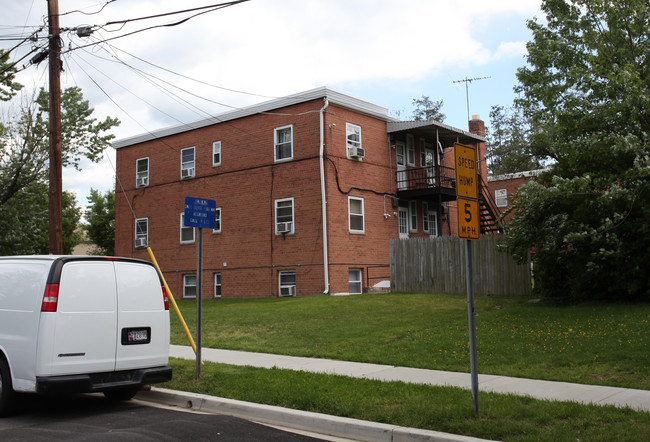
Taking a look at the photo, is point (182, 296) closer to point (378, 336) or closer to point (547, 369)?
point (378, 336)

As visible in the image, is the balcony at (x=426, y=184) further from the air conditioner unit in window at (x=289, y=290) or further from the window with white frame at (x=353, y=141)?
the air conditioner unit in window at (x=289, y=290)

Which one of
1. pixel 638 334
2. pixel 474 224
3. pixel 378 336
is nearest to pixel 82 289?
pixel 474 224

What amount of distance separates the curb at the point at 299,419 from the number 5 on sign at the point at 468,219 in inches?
80.1

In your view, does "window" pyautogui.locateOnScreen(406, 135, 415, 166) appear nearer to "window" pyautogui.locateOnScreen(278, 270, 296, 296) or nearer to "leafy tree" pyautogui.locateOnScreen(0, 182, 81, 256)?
"window" pyautogui.locateOnScreen(278, 270, 296, 296)

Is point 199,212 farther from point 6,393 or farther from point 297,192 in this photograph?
point 297,192

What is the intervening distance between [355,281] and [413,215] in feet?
17.3

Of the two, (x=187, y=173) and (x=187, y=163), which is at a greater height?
(x=187, y=163)

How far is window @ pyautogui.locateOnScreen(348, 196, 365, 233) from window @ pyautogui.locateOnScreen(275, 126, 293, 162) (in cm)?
307

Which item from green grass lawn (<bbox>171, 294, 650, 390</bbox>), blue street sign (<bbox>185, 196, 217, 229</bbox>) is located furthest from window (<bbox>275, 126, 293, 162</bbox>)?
blue street sign (<bbox>185, 196, 217, 229</bbox>)

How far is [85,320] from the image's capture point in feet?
23.7

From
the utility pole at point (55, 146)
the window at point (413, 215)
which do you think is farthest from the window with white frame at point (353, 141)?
the utility pole at point (55, 146)

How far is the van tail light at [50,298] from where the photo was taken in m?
7.01

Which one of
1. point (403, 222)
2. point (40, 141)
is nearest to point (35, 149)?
point (40, 141)

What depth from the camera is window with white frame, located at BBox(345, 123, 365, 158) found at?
2328 centimetres
